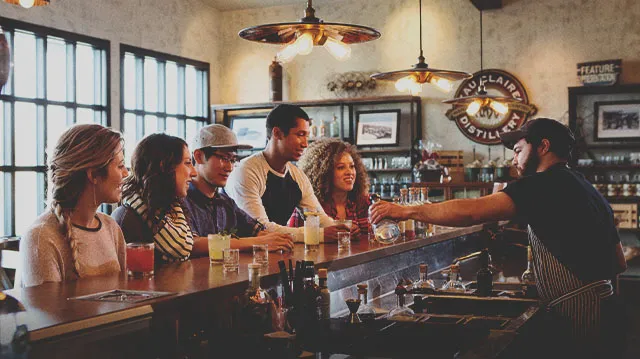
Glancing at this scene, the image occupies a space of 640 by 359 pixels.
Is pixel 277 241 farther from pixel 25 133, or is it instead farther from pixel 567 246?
pixel 25 133

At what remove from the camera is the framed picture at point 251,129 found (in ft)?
33.9

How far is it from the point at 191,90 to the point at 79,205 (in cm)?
788

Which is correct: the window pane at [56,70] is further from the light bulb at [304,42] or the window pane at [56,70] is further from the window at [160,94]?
the light bulb at [304,42]

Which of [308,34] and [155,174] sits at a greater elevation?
[308,34]

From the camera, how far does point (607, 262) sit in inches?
120

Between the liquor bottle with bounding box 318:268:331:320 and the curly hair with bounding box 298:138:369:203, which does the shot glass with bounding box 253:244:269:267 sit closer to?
the liquor bottle with bounding box 318:268:331:320

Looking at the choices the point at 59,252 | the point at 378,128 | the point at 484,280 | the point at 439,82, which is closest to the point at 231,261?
the point at 59,252

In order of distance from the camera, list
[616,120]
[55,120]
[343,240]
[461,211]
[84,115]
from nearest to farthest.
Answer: [461,211] < [343,240] < [55,120] < [84,115] < [616,120]

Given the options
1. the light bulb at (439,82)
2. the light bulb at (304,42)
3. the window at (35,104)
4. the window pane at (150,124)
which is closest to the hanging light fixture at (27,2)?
the light bulb at (304,42)

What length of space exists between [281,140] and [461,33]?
5.54 meters

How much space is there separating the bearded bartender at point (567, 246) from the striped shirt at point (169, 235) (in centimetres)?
94

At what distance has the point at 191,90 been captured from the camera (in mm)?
10398

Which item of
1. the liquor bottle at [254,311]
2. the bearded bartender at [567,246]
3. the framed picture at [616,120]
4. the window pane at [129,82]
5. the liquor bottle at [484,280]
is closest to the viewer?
the liquor bottle at [254,311]

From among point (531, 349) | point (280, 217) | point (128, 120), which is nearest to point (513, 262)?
point (280, 217)
